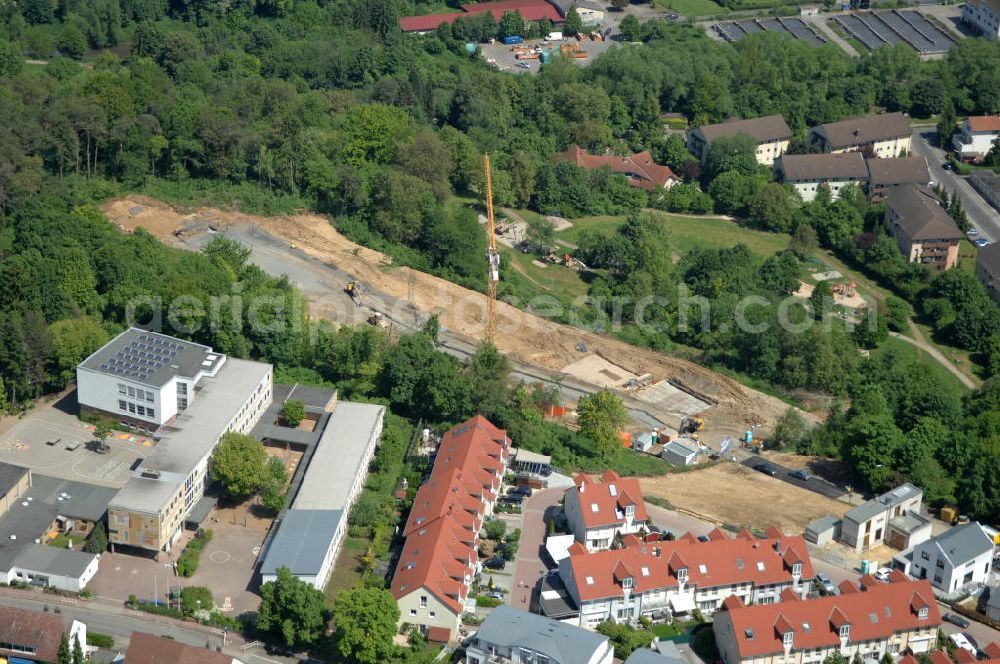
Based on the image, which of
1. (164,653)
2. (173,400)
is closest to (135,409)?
(173,400)

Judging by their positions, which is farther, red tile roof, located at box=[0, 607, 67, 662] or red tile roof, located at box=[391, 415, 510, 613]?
red tile roof, located at box=[391, 415, 510, 613]

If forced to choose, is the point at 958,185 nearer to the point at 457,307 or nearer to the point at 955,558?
the point at 457,307

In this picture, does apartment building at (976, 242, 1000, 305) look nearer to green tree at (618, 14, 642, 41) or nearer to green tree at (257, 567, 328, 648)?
green tree at (618, 14, 642, 41)

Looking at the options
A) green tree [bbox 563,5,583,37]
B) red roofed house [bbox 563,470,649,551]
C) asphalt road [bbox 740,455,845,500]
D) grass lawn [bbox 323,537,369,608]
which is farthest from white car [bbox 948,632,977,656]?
green tree [bbox 563,5,583,37]

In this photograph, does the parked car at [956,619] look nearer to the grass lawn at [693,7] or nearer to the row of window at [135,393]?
the row of window at [135,393]

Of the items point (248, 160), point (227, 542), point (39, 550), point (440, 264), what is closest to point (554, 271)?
point (440, 264)

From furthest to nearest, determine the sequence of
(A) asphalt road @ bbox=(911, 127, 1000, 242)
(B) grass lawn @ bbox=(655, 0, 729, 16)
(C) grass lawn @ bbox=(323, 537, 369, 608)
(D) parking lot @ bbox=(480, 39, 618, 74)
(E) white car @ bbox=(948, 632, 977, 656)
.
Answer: (B) grass lawn @ bbox=(655, 0, 729, 16), (D) parking lot @ bbox=(480, 39, 618, 74), (A) asphalt road @ bbox=(911, 127, 1000, 242), (C) grass lawn @ bbox=(323, 537, 369, 608), (E) white car @ bbox=(948, 632, 977, 656)
